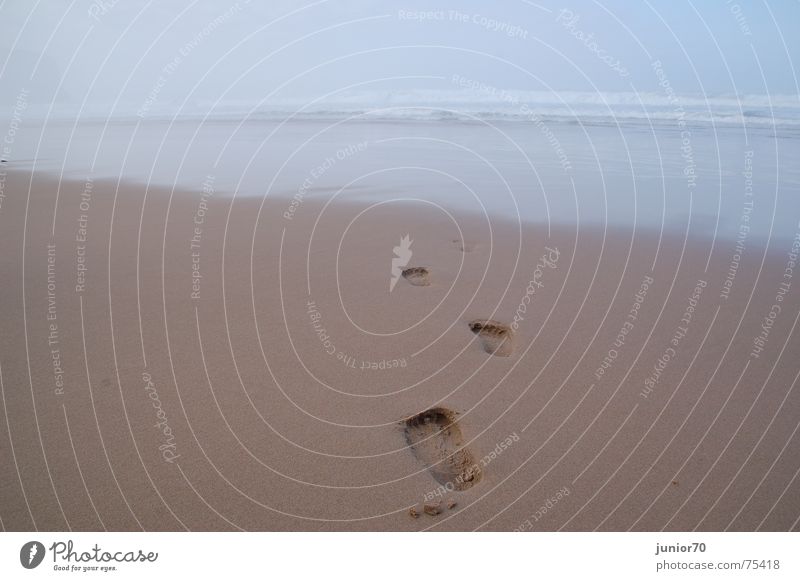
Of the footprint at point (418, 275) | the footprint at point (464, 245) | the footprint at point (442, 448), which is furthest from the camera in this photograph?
the footprint at point (464, 245)

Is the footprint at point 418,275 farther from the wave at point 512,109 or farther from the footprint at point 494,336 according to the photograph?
the wave at point 512,109

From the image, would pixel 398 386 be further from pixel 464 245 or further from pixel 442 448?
pixel 464 245

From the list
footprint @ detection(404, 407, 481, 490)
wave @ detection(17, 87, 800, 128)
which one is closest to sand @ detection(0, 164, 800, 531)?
footprint @ detection(404, 407, 481, 490)

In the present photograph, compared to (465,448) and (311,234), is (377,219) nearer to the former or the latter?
(311,234)

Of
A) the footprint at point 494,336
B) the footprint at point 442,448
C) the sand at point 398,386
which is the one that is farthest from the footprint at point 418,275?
the footprint at point 442,448

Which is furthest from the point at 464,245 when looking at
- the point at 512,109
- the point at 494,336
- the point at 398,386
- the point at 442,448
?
the point at 512,109

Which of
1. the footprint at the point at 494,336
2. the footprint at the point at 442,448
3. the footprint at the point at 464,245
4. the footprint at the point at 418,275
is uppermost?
the footprint at the point at 464,245
